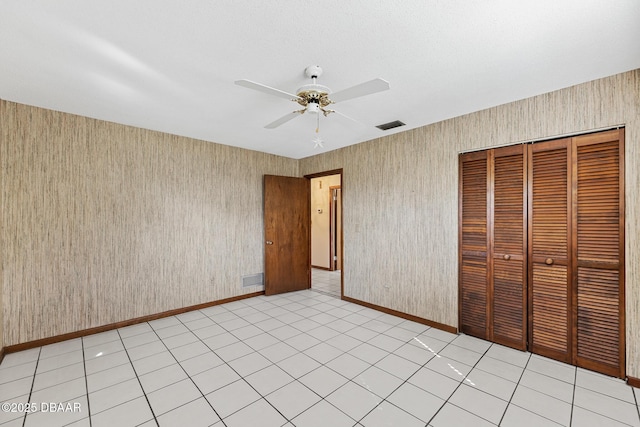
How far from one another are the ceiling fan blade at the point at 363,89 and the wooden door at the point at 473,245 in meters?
1.87

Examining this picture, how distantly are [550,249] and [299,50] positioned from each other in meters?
2.99

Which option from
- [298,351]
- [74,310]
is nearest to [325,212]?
[298,351]

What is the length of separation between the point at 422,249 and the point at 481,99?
6.15 ft

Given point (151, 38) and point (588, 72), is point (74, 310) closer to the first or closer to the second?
point (151, 38)

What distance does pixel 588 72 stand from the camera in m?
2.33

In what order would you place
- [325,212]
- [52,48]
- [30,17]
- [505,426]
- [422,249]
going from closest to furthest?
[30,17], [505,426], [52,48], [422,249], [325,212]

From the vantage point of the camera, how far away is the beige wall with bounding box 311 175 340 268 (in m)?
7.44

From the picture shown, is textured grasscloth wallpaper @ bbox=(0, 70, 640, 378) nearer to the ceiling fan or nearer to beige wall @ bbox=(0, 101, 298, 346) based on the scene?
beige wall @ bbox=(0, 101, 298, 346)

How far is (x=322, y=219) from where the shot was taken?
301 inches

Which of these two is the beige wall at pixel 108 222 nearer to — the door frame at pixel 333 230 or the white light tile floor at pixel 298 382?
the white light tile floor at pixel 298 382

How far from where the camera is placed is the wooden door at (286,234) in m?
5.02

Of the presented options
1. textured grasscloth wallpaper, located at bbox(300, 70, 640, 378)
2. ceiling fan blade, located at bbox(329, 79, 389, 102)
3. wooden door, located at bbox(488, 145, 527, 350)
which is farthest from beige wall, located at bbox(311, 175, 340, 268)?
ceiling fan blade, located at bbox(329, 79, 389, 102)

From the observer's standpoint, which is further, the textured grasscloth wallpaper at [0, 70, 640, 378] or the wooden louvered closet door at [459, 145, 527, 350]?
the wooden louvered closet door at [459, 145, 527, 350]

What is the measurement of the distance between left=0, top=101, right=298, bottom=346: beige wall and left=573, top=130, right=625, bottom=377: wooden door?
173 inches
